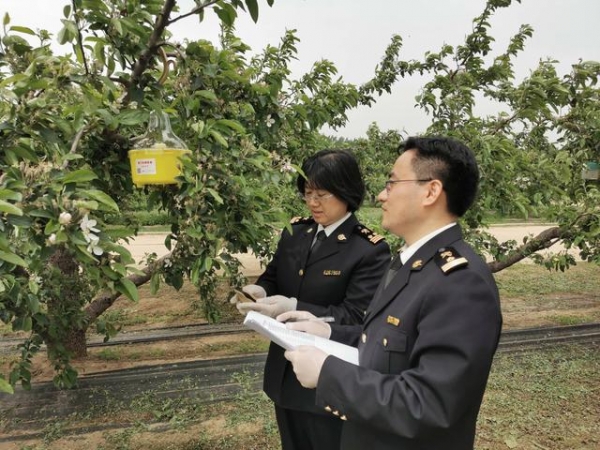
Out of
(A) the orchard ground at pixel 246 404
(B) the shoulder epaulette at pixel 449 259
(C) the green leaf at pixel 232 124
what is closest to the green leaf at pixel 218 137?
(C) the green leaf at pixel 232 124

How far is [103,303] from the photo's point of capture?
3689 millimetres

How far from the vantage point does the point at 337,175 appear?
175 cm

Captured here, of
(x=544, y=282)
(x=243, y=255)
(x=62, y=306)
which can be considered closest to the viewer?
(x=62, y=306)

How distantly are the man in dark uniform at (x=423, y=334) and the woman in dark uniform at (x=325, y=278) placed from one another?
43 cm

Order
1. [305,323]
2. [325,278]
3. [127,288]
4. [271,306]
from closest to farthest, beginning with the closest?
[127,288]
[305,323]
[271,306]
[325,278]

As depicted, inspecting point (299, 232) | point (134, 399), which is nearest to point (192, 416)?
point (134, 399)

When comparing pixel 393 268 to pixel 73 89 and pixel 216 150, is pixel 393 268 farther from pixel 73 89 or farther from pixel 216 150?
pixel 73 89

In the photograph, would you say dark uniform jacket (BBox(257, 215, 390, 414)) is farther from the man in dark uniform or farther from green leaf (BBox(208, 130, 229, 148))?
green leaf (BBox(208, 130, 229, 148))

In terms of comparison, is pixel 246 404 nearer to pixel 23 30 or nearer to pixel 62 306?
pixel 62 306

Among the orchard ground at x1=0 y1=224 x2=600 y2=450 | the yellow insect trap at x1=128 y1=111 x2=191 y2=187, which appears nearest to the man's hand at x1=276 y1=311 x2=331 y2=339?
the yellow insect trap at x1=128 y1=111 x2=191 y2=187

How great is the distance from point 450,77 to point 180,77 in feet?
9.68

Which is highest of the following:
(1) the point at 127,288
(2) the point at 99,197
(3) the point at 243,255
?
(2) the point at 99,197

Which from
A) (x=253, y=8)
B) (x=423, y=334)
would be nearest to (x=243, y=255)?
(x=253, y=8)

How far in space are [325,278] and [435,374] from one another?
87cm
